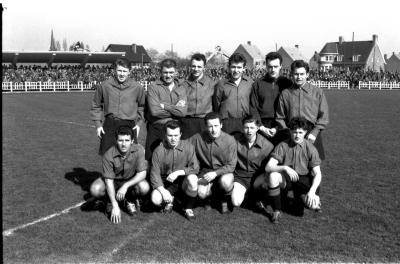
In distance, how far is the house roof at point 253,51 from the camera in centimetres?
8956

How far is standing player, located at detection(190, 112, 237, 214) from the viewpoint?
18.0 ft

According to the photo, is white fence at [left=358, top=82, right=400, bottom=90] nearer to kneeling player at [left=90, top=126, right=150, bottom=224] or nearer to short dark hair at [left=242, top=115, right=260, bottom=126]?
short dark hair at [left=242, top=115, right=260, bottom=126]

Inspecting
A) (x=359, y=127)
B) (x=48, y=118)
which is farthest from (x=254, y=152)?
(x=48, y=118)

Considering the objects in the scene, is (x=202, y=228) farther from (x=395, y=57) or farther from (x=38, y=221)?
(x=395, y=57)

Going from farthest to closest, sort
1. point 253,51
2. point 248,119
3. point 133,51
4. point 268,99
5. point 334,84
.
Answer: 1. point 253,51
2. point 133,51
3. point 334,84
4. point 268,99
5. point 248,119

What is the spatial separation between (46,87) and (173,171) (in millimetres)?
35692

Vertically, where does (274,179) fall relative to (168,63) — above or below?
below

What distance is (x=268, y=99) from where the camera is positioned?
5.90 meters

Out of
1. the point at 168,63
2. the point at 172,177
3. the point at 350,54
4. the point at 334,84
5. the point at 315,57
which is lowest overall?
the point at 172,177

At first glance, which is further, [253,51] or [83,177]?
[253,51]

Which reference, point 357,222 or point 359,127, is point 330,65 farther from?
point 357,222

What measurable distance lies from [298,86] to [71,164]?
16.1ft

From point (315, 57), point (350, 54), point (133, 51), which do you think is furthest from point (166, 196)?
point (315, 57)

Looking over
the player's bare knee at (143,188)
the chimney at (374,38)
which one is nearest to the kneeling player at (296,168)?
the player's bare knee at (143,188)
